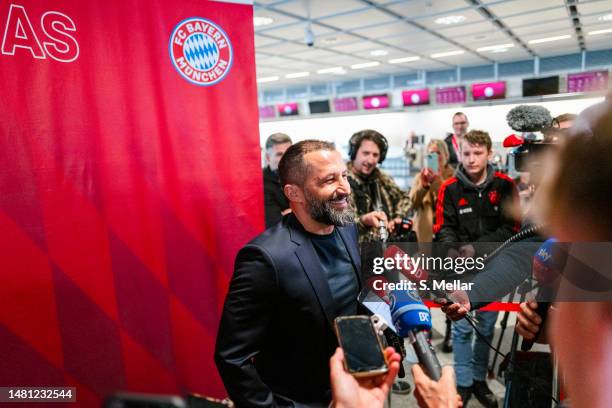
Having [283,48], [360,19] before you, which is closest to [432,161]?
[360,19]

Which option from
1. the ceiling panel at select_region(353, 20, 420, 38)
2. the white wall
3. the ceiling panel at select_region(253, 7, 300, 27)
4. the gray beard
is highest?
the ceiling panel at select_region(253, 7, 300, 27)

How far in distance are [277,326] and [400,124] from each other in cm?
1055

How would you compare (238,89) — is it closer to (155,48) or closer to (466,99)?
(155,48)

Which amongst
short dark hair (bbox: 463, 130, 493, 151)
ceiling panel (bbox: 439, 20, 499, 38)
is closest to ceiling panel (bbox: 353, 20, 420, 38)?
ceiling panel (bbox: 439, 20, 499, 38)

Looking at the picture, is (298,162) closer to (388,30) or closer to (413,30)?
(388,30)

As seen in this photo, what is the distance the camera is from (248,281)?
138 cm

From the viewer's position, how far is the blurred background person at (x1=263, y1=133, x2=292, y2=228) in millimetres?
3285

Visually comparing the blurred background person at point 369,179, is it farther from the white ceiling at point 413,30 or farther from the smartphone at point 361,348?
the white ceiling at point 413,30

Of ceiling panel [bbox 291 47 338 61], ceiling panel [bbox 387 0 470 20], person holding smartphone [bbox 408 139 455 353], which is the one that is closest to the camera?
person holding smartphone [bbox 408 139 455 353]

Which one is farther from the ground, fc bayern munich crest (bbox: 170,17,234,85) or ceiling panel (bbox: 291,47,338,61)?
ceiling panel (bbox: 291,47,338,61)

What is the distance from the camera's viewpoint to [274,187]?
340cm

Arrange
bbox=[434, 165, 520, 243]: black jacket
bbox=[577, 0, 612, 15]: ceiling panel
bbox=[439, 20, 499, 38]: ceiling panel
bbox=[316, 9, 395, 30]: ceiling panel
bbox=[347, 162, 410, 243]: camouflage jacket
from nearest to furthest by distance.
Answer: bbox=[434, 165, 520, 243]: black jacket → bbox=[347, 162, 410, 243]: camouflage jacket → bbox=[577, 0, 612, 15]: ceiling panel → bbox=[316, 9, 395, 30]: ceiling panel → bbox=[439, 20, 499, 38]: ceiling panel

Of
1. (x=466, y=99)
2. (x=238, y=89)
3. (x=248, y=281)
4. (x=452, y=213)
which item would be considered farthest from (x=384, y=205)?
(x=466, y=99)

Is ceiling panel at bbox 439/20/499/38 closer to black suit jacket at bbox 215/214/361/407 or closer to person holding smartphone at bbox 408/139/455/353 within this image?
person holding smartphone at bbox 408/139/455/353
